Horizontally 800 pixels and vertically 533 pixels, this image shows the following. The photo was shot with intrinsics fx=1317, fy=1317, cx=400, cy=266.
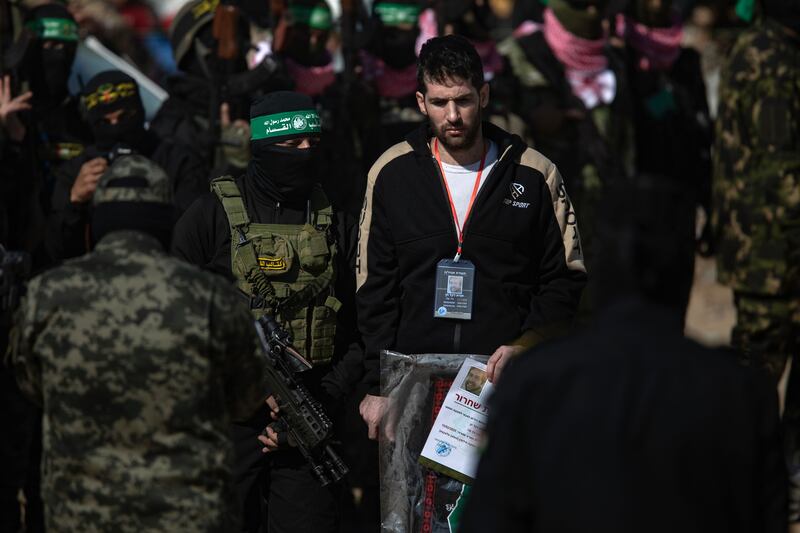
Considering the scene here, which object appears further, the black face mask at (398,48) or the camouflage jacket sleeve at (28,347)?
the black face mask at (398,48)

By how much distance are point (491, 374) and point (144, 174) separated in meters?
1.53

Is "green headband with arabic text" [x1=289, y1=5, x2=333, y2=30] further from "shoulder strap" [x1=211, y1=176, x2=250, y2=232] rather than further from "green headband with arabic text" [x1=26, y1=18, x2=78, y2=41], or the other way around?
"shoulder strap" [x1=211, y1=176, x2=250, y2=232]

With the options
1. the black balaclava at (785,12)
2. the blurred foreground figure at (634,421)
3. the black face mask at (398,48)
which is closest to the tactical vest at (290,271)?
the blurred foreground figure at (634,421)

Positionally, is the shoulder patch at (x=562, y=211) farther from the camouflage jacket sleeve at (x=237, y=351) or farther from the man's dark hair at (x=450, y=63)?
the camouflage jacket sleeve at (x=237, y=351)

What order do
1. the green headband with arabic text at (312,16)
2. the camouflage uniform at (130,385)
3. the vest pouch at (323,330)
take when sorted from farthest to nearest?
1. the green headband with arabic text at (312,16)
2. the vest pouch at (323,330)
3. the camouflage uniform at (130,385)

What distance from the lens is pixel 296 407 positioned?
4.99m

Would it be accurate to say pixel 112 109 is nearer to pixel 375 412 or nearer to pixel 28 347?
pixel 375 412

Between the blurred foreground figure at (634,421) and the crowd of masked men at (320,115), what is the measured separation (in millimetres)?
2359

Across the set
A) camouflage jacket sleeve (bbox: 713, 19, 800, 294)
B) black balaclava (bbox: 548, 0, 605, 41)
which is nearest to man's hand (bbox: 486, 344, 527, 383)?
camouflage jacket sleeve (bbox: 713, 19, 800, 294)

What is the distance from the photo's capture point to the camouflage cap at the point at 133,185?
150 inches

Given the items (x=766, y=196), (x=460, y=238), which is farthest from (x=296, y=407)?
(x=766, y=196)

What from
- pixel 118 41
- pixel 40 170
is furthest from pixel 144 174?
pixel 118 41

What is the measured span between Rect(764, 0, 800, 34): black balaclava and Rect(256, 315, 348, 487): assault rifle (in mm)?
4034

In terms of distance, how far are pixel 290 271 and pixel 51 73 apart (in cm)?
341
